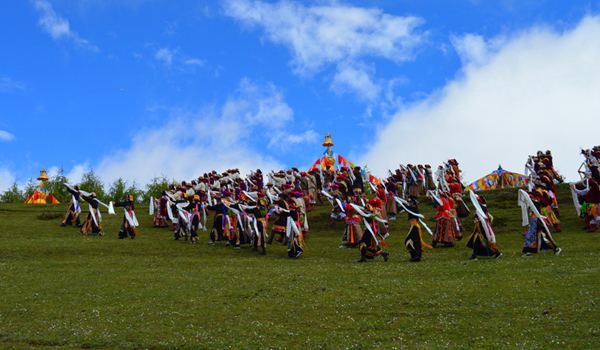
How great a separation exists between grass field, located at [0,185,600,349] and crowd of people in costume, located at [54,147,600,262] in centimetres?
76

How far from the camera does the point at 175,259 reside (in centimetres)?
1527

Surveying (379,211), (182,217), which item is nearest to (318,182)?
(379,211)

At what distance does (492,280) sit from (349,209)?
23.6 ft

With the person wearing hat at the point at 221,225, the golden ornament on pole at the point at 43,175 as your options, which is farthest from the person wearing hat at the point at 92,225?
the golden ornament on pole at the point at 43,175

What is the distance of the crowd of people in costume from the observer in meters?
13.6

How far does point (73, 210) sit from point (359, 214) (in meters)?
14.6

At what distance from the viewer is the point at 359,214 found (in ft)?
51.6

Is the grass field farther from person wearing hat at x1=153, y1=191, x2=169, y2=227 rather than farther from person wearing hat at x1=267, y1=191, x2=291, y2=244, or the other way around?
person wearing hat at x1=153, y1=191, x2=169, y2=227

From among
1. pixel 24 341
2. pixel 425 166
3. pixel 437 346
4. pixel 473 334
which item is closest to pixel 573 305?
pixel 473 334

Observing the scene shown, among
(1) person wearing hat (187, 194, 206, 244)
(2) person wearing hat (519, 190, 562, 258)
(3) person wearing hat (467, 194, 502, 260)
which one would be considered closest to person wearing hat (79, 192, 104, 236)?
(1) person wearing hat (187, 194, 206, 244)

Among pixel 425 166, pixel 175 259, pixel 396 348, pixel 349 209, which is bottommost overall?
pixel 396 348

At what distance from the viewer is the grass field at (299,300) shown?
286 inches

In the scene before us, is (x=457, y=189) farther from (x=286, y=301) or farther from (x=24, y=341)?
(x=24, y=341)

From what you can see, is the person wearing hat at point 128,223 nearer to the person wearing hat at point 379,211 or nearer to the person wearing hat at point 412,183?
the person wearing hat at point 379,211
